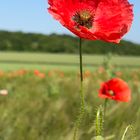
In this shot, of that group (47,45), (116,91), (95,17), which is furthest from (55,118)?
(47,45)

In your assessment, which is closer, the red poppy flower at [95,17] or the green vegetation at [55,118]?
the red poppy flower at [95,17]

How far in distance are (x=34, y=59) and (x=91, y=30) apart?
27.8 m

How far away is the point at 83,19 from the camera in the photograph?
139 cm

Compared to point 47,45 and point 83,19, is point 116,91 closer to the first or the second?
point 83,19

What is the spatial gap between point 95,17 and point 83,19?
68 mm

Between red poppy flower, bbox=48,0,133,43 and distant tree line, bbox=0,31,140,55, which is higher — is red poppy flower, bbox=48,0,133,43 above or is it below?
above

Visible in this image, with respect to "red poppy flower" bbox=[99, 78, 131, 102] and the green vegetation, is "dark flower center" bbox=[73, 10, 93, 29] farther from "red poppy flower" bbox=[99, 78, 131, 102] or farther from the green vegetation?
the green vegetation

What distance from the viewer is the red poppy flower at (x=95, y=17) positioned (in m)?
1.32

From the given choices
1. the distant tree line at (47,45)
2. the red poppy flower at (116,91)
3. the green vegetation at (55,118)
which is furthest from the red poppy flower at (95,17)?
the distant tree line at (47,45)

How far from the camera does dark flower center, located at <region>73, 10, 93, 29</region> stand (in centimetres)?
139

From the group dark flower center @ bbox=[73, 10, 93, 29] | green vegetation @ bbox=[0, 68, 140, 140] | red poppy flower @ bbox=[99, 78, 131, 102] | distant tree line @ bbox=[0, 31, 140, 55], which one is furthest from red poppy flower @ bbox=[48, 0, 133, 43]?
distant tree line @ bbox=[0, 31, 140, 55]

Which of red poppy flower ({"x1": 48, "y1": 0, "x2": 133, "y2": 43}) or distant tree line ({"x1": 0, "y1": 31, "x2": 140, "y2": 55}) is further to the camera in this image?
distant tree line ({"x1": 0, "y1": 31, "x2": 140, "y2": 55})

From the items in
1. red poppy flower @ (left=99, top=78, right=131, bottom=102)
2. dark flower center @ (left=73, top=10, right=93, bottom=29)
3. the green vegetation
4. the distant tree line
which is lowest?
the distant tree line

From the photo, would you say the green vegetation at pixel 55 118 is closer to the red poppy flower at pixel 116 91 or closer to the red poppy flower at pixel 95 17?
the red poppy flower at pixel 116 91
